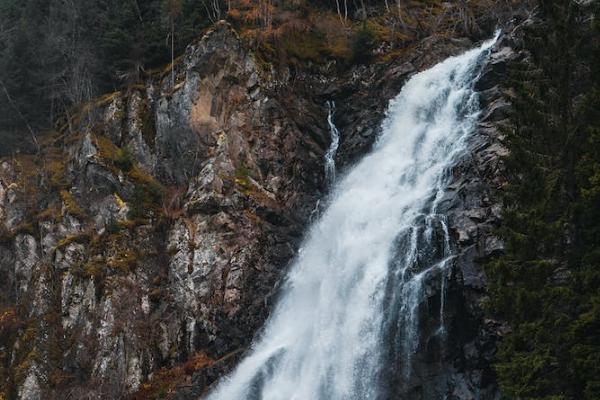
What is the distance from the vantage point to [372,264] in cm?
2789

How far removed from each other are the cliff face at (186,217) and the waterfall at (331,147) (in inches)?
17.7

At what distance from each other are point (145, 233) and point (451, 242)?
17.3 m

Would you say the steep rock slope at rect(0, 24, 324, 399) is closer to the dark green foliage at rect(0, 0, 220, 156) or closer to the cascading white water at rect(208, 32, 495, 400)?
the cascading white water at rect(208, 32, 495, 400)

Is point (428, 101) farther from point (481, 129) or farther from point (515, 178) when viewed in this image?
point (515, 178)

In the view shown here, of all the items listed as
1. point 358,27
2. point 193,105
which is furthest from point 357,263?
point 358,27

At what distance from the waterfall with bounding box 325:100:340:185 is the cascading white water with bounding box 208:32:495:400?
4.73ft

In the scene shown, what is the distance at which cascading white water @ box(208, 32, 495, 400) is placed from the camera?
25047mm

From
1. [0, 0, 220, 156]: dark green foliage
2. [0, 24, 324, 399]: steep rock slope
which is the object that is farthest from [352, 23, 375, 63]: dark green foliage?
[0, 0, 220, 156]: dark green foliage

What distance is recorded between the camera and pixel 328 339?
26859 millimetres

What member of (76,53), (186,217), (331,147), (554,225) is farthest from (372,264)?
(76,53)

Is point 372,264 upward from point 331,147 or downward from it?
downward

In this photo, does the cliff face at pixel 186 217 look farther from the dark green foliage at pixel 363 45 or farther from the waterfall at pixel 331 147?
the dark green foliage at pixel 363 45

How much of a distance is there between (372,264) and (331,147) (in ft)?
38.6

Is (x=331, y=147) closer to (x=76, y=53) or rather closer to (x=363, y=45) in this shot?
(x=363, y=45)
